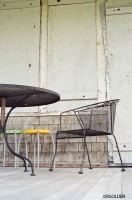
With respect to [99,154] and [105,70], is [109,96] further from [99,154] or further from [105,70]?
[99,154]

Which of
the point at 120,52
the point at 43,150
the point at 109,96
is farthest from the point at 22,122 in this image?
the point at 120,52

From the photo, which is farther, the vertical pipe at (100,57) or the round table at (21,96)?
the vertical pipe at (100,57)

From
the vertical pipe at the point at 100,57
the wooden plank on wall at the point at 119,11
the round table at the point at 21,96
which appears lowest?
the round table at the point at 21,96

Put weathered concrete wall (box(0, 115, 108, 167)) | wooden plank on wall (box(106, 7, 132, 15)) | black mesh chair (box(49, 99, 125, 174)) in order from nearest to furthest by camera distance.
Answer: black mesh chair (box(49, 99, 125, 174)) → weathered concrete wall (box(0, 115, 108, 167)) → wooden plank on wall (box(106, 7, 132, 15))

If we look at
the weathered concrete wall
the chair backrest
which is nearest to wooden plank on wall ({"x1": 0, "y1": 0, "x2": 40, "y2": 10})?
the weathered concrete wall

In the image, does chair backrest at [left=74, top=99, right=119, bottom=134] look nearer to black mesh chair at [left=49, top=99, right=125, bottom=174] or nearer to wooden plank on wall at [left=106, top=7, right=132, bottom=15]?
black mesh chair at [left=49, top=99, right=125, bottom=174]

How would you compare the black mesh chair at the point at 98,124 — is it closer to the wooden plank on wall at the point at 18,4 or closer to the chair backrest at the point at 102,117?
the chair backrest at the point at 102,117

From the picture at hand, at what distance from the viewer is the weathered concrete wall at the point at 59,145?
4.93m

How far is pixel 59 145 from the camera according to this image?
16.6 ft

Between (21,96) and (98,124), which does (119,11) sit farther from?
(21,96)

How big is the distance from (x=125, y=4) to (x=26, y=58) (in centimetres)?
193

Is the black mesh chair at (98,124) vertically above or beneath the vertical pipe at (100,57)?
beneath

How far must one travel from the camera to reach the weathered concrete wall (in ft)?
16.2

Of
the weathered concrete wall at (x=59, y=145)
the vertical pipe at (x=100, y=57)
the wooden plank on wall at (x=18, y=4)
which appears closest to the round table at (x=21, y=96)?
the weathered concrete wall at (x=59, y=145)
